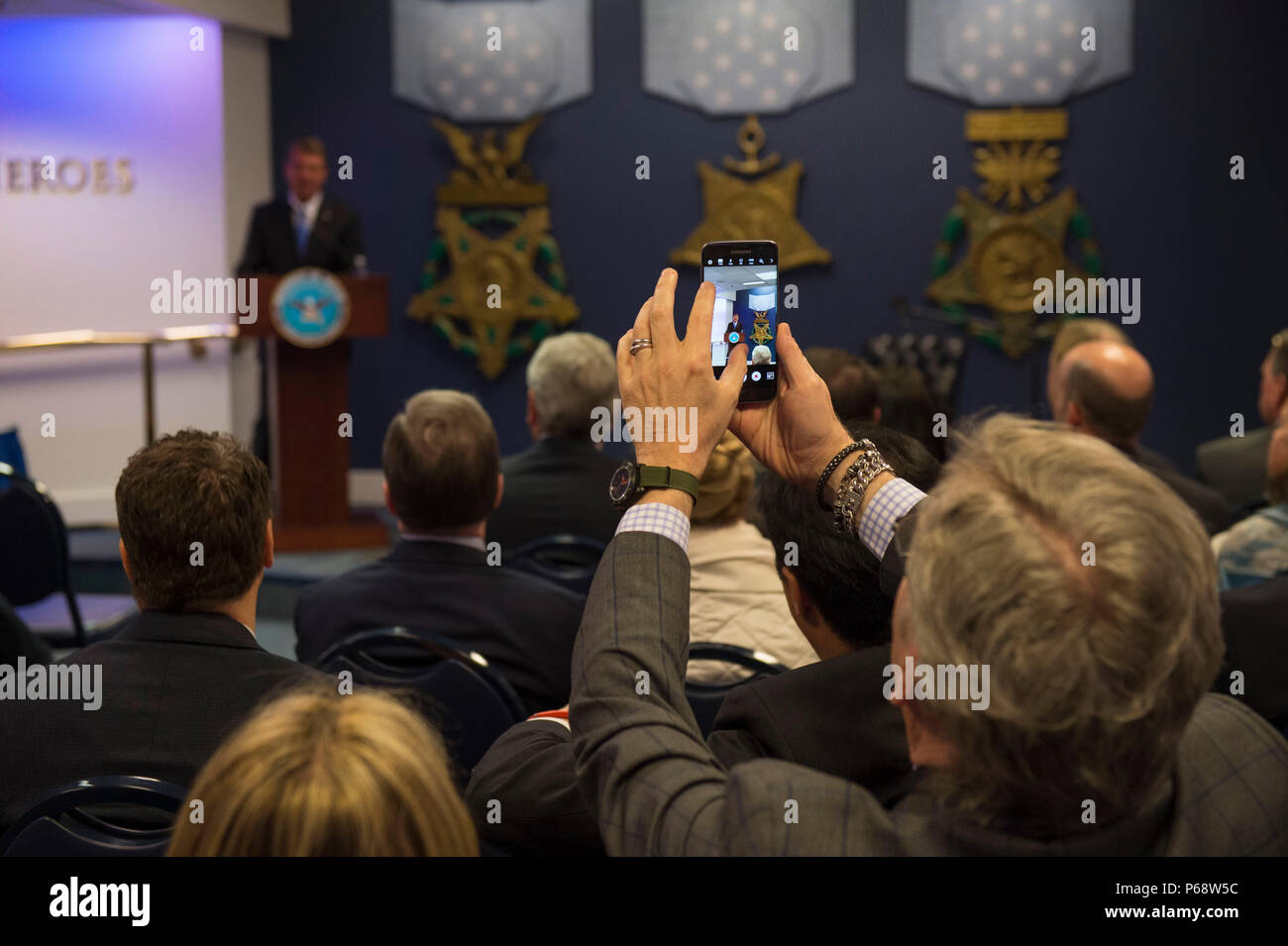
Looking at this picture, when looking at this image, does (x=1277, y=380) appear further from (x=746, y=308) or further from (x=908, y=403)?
Answer: (x=746, y=308)

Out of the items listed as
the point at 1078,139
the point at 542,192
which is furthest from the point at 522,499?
the point at 1078,139

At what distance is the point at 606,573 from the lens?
→ 1061 millimetres

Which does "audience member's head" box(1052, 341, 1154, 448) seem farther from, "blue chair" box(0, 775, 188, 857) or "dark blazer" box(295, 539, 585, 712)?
"blue chair" box(0, 775, 188, 857)

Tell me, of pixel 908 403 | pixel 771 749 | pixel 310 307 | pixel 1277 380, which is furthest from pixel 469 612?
pixel 310 307

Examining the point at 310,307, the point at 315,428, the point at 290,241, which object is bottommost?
the point at 315,428

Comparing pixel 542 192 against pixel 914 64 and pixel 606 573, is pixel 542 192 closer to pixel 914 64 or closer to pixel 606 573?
pixel 914 64

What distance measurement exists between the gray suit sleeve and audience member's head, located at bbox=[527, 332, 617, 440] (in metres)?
2.50

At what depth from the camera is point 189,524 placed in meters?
1.81

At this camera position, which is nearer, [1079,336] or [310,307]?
[1079,336]

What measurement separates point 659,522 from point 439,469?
5.03 feet

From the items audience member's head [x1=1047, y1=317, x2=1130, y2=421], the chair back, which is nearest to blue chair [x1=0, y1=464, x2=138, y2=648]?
the chair back

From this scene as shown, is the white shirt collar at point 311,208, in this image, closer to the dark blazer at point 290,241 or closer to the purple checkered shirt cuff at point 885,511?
the dark blazer at point 290,241

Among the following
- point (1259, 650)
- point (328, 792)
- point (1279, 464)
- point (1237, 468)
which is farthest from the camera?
point (1237, 468)

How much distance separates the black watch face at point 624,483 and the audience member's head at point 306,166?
5464mm
